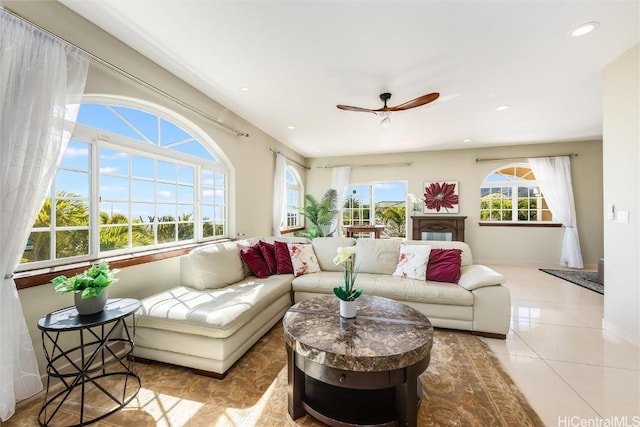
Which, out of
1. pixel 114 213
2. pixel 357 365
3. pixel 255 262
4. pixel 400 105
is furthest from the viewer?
pixel 255 262

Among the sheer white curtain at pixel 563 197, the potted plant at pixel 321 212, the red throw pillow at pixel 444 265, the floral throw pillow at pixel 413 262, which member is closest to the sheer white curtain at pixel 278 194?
the potted plant at pixel 321 212

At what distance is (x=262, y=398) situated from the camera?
5.58ft

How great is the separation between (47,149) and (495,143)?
6.73 metres

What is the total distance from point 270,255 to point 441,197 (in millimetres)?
4476

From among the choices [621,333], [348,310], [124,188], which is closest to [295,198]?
[124,188]

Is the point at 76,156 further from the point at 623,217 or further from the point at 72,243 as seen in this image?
the point at 623,217

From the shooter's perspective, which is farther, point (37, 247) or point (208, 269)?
point (208, 269)

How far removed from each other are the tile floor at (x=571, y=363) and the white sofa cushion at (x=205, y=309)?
2.04 m

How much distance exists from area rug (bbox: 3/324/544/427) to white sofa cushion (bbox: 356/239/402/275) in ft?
3.73

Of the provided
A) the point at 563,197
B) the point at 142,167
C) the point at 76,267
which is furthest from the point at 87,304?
the point at 563,197

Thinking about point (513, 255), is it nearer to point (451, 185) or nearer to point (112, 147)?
point (451, 185)

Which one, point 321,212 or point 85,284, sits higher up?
point 321,212

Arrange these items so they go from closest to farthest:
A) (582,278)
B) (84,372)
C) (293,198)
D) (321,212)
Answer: (84,372), (582,278), (321,212), (293,198)

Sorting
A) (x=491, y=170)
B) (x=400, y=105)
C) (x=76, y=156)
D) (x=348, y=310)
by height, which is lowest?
(x=348, y=310)
